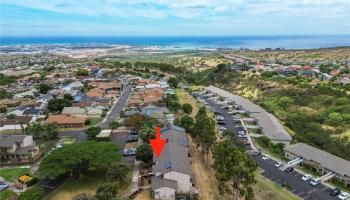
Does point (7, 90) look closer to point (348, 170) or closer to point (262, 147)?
point (262, 147)

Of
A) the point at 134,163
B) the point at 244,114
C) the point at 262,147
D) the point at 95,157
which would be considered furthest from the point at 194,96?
the point at 95,157

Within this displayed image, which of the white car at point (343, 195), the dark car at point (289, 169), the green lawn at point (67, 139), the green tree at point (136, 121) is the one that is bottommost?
the white car at point (343, 195)

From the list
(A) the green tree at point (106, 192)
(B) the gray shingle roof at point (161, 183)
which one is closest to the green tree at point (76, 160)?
(A) the green tree at point (106, 192)

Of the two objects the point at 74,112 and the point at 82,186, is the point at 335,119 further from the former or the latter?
the point at 74,112

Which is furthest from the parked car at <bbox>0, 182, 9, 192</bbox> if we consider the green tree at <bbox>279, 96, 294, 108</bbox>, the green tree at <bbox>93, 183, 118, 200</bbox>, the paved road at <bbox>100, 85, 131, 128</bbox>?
the green tree at <bbox>279, 96, 294, 108</bbox>

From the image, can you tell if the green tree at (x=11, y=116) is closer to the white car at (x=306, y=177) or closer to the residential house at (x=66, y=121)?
the residential house at (x=66, y=121)

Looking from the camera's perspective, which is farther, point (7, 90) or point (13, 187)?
point (7, 90)

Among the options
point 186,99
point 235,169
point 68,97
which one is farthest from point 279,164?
point 68,97
